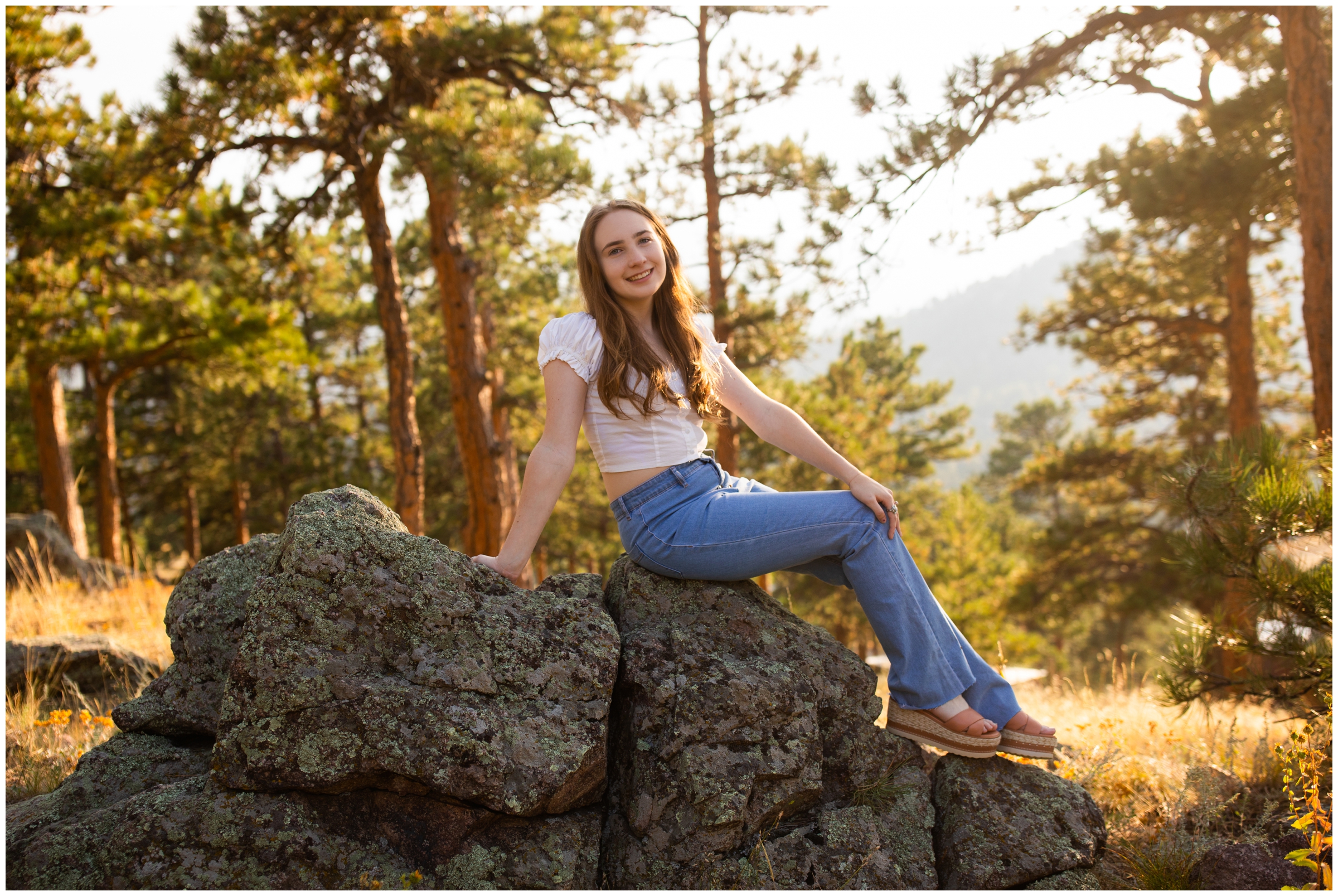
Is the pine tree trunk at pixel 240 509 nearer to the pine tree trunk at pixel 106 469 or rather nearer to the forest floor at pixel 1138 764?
the pine tree trunk at pixel 106 469

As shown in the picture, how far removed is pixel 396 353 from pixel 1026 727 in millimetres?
7893

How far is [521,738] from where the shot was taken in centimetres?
236

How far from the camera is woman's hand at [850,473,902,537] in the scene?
281cm

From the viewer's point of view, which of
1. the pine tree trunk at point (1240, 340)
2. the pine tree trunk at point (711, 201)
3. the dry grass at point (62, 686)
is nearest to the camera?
the dry grass at point (62, 686)

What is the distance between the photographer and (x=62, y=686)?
460 cm

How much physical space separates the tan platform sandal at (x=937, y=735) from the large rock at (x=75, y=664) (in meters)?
4.01

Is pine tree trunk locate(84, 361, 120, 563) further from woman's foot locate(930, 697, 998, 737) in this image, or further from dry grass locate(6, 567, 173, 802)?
woman's foot locate(930, 697, 998, 737)

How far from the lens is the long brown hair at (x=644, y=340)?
9.44 ft

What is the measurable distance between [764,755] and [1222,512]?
8.71ft

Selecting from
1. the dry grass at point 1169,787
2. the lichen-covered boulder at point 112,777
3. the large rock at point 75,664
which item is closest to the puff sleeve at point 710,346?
the dry grass at point 1169,787

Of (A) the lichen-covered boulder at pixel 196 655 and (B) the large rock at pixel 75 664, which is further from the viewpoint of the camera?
(B) the large rock at pixel 75 664

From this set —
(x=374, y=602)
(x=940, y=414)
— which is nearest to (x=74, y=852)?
(x=374, y=602)

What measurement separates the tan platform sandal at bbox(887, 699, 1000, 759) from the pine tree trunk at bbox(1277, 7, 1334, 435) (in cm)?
491

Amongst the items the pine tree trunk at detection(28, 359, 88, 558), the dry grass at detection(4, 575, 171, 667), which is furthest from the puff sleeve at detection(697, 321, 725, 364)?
the pine tree trunk at detection(28, 359, 88, 558)
